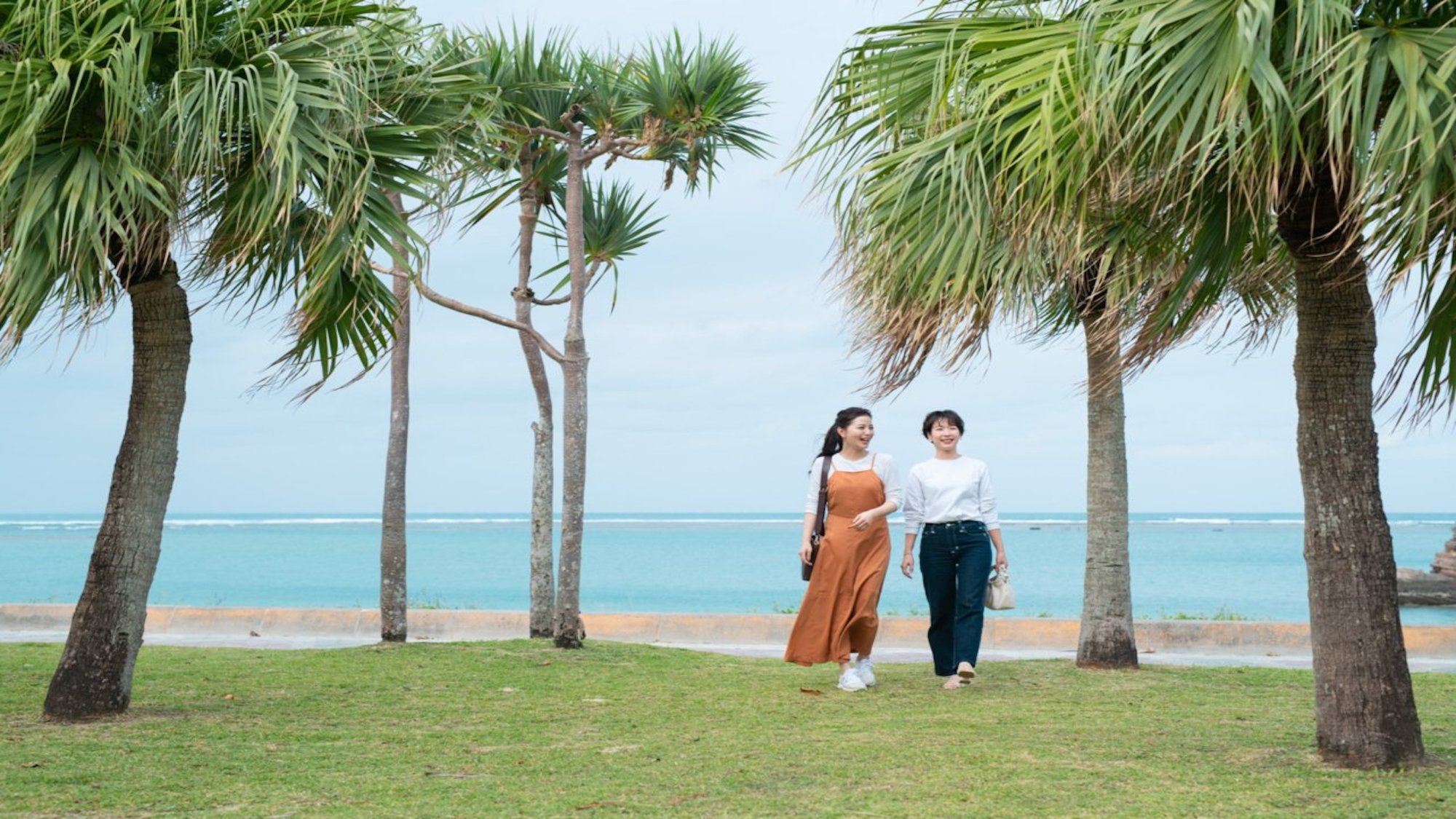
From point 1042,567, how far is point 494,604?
23.8 metres

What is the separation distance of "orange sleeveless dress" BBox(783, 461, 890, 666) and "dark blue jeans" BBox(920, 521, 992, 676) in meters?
0.41

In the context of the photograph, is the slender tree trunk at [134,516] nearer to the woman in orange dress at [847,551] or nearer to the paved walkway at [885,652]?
the woman in orange dress at [847,551]

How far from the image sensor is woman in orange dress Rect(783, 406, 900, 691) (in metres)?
9.18

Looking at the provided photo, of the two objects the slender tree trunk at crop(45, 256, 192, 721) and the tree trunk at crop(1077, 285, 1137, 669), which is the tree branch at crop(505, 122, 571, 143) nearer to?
the slender tree trunk at crop(45, 256, 192, 721)

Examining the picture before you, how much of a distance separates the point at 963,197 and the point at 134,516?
16.3 feet

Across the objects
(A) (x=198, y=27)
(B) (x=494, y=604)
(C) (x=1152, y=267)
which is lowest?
(B) (x=494, y=604)

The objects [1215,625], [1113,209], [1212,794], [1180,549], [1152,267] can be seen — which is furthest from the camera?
[1180,549]

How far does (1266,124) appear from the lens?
5.23m

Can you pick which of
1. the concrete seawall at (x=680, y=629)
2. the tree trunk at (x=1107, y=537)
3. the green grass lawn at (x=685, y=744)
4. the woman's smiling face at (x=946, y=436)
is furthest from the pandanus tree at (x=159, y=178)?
the concrete seawall at (x=680, y=629)

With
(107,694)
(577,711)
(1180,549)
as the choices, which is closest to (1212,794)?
(577,711)

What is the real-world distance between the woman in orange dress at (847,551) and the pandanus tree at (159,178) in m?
3.34

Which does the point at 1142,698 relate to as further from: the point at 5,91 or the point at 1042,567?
the point at 1042,567

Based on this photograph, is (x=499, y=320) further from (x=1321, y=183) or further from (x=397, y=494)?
(x=1321, y=183)

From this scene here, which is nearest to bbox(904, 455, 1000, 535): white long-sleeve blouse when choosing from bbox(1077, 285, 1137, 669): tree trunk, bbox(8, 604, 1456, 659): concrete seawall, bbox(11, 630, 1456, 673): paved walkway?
bbox(1077, 285, 1137, 669): tree trunk
